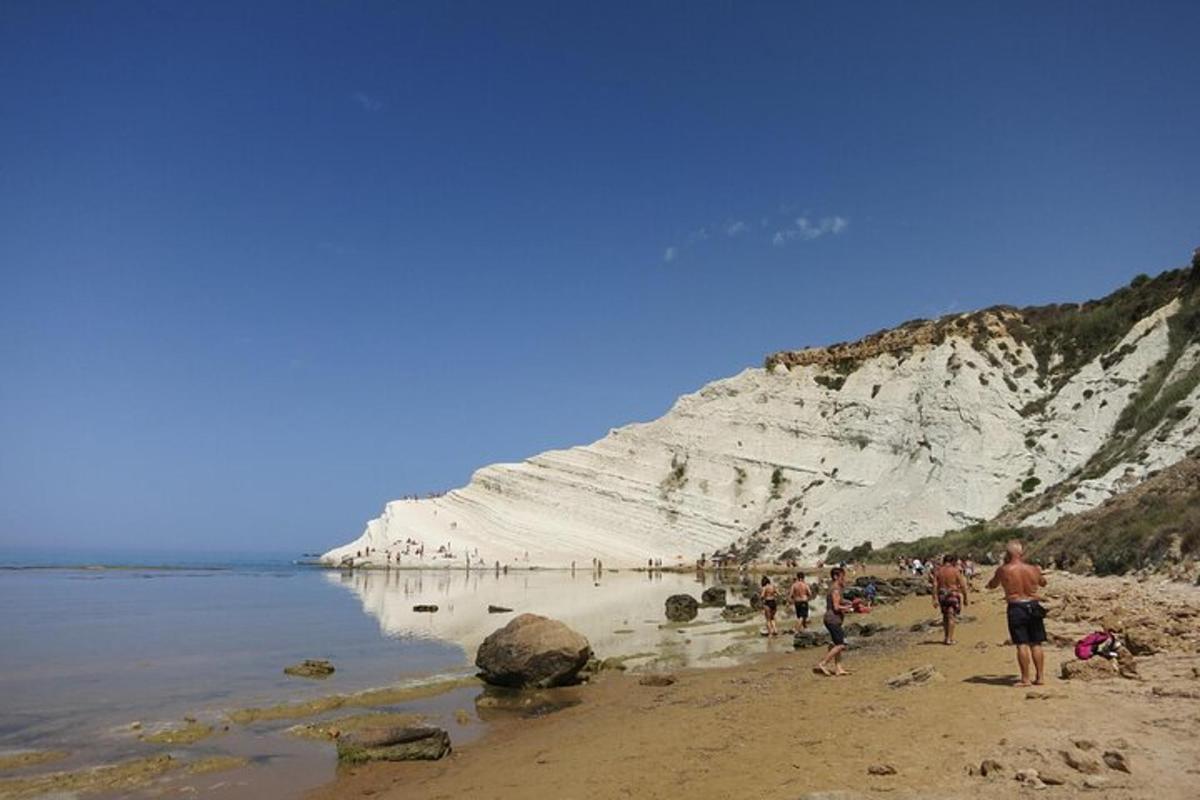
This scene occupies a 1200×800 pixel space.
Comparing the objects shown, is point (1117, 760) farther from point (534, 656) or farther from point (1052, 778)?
point (534, 656)

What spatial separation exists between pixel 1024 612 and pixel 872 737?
8.59 ft

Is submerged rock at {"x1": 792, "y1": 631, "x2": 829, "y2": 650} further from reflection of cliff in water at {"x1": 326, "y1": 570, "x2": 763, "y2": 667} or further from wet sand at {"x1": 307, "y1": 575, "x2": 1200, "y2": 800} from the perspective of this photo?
wet sand at {"x1": 307, "y1": 575, "x2": 1200, "y2": 800}

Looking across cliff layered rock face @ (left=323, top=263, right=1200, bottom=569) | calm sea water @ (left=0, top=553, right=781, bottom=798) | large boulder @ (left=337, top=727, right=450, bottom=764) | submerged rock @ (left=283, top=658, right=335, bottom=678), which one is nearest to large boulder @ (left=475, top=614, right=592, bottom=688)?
calm sea water @ (left=0, top=553, right=781, bottom=798)

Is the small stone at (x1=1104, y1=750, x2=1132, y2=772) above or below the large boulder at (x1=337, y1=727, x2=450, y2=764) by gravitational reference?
above

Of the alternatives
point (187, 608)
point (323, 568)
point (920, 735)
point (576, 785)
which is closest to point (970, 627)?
point (920, 735)

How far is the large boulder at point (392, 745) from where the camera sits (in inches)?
363

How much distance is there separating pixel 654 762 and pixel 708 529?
5533 cm

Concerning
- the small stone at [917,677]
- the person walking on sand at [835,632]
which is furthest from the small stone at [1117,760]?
the person walking on sand at [835,632]

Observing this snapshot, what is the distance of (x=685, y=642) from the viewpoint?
61.8 ft

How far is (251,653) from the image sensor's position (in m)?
18.2

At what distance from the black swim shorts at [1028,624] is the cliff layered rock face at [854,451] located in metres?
32.0

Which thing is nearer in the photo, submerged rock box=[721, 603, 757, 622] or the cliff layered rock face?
submerged rock box=[721, 603, 757, 622]

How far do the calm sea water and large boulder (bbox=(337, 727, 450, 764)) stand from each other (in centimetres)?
31

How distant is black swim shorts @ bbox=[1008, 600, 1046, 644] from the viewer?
27.4 ft
